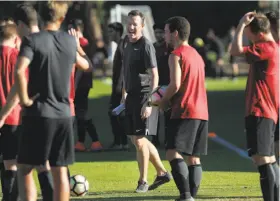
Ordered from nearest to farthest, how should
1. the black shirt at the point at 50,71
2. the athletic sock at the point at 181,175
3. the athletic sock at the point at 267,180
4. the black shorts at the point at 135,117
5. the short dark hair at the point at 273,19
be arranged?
the black shirt at the point at 50,71 → the athletic sock at the point at 267,180 → the athletic sock at the point at 181,175 → the short dark hair at the point at 273,19 → the black shorts at the point at 135,117

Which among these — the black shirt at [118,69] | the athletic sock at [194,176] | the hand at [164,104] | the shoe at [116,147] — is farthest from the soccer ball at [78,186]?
the shoe at [116,147]

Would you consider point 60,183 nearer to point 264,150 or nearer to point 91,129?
point 264,150

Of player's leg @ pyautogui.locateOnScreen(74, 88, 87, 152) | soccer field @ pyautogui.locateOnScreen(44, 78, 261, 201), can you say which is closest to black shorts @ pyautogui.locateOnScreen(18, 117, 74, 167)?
soccer field @ pyautogui.locateOnScreen(44, 78, 261, 201)

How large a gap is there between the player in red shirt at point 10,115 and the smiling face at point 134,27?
6.15 feet

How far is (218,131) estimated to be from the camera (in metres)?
18.5

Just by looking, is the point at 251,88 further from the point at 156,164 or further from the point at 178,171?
the point at 156,164

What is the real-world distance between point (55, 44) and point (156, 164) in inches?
146

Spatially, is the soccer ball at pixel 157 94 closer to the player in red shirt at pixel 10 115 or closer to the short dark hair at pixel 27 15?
the player in red shirt at pixel 10 115

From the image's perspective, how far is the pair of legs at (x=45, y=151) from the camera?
7.56m

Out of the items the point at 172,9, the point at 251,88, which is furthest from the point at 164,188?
the point at 172,9

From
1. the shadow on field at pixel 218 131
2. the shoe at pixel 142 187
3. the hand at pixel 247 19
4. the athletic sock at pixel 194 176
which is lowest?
the shadow on field at pixel 218 131

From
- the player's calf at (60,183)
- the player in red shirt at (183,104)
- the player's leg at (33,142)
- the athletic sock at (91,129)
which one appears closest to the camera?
the player's leg at (33,142)

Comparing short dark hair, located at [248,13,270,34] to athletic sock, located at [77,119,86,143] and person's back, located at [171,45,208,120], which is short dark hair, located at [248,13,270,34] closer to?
person's back, located at [171,45,208,120]

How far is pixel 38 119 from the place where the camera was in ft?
24.7
